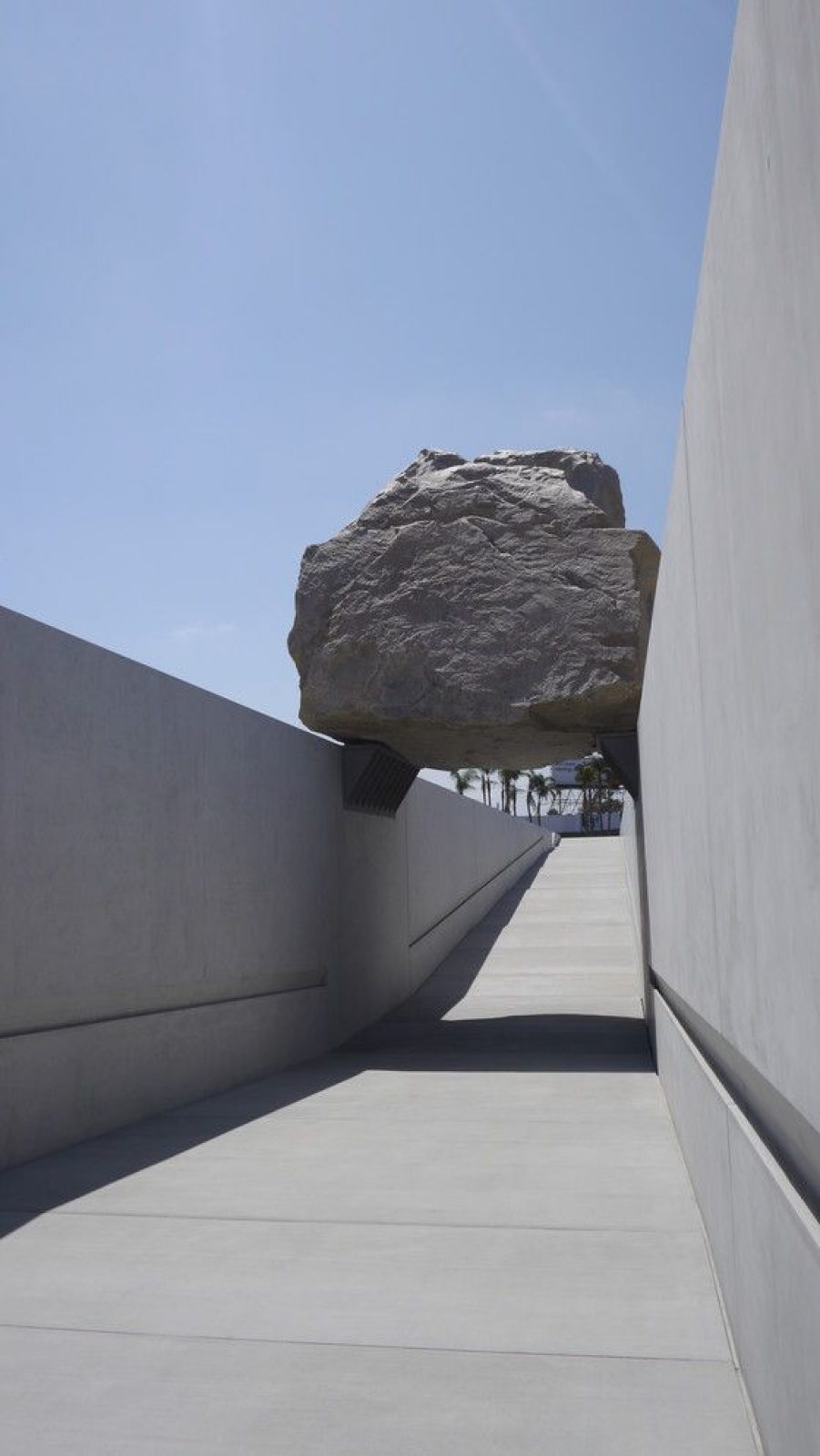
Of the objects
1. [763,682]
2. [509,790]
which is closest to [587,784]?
[509,790]

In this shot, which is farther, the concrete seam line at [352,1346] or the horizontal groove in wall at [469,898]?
the horizontal groove in wall at [469,898]

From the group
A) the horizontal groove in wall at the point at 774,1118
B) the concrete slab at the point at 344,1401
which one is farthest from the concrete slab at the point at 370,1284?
the horizontal groove in wall at the point at 774,1118

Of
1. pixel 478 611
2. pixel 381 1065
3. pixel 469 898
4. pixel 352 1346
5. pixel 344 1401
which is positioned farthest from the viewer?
pixel 469 898

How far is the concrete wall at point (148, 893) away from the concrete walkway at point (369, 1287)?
47cm

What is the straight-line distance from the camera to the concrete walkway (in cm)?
312

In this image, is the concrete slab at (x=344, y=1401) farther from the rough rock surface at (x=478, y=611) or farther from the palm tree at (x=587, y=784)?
the palm tree at (x=587, y=784)

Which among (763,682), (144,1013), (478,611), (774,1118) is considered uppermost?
(478,611)

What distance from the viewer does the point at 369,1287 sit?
13.9 ft

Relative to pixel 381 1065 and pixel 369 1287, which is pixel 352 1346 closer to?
pixel 369 1287

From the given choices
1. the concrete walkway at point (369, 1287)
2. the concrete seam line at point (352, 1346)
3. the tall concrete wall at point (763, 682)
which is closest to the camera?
the tall concrete wall at point (763, 682)

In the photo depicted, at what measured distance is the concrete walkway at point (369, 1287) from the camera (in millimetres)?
3117

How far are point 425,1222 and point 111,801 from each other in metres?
3.55

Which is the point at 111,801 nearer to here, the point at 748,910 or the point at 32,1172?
the point at 32,1172

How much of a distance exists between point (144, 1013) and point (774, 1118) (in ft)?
18.8
